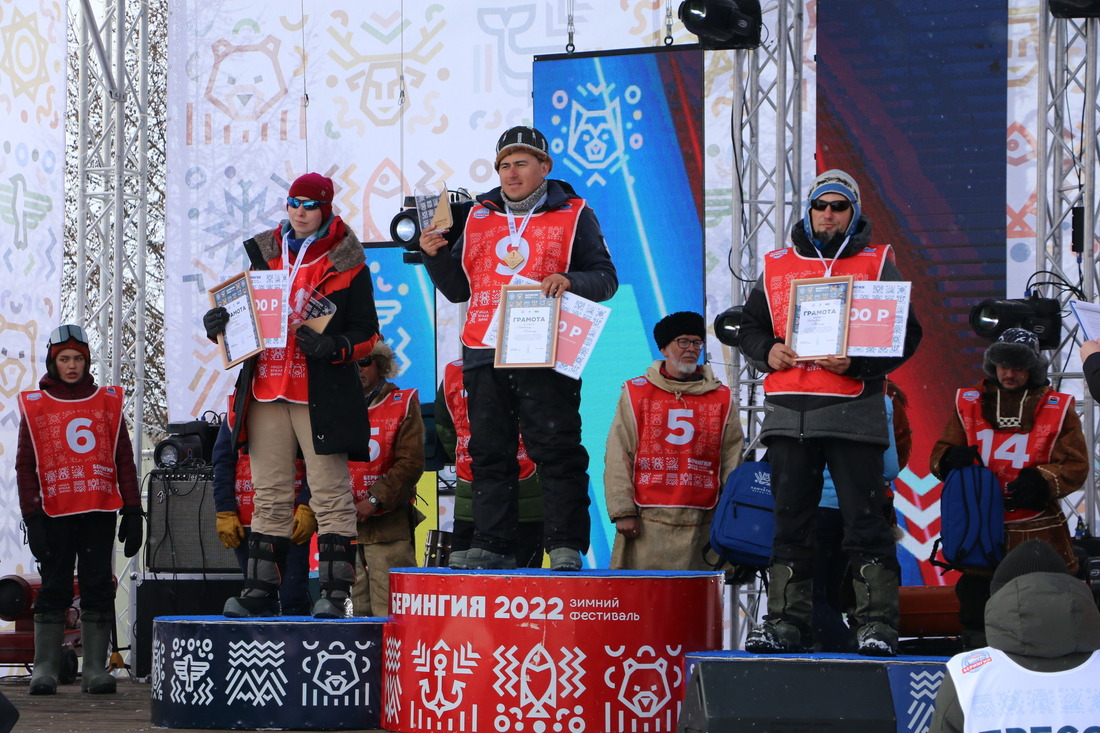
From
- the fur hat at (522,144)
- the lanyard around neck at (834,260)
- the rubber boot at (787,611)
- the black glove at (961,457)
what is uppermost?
the fur hat at (522,144)

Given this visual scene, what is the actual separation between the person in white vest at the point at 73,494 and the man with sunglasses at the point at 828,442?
3.21 meters

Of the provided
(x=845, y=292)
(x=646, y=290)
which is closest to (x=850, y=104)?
(x=646, y=290)

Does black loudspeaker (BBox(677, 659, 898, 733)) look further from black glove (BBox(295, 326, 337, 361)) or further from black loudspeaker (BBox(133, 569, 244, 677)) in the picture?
black loudspeaker (BBox(133, 569, 244, 677))

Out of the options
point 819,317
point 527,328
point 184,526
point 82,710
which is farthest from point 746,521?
point 184,526

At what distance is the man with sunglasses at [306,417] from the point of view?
14.5 feet

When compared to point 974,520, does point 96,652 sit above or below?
below

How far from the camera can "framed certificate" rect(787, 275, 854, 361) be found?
390 cm

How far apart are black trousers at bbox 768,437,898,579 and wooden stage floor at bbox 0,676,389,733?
6.54 feet

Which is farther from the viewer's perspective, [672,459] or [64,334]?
[64,334]

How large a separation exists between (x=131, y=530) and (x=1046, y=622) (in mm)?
4770

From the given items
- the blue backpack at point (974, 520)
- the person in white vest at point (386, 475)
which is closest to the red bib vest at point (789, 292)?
the blue backpack at point (974, 520)

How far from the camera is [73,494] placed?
590 cm

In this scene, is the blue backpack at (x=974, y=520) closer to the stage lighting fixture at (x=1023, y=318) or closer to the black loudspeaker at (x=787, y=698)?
the stage lighting fixture at (x=1023, y=318)

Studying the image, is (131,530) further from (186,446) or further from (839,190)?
(839,190)
